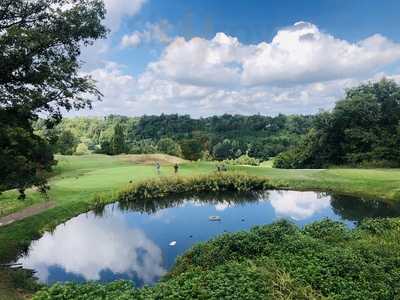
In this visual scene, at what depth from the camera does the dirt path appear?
23.3m

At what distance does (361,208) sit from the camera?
27734 millimetres

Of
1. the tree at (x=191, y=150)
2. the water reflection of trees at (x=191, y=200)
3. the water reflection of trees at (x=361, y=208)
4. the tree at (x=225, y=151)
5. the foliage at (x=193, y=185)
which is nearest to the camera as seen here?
the water reflection of trees at (x=361, y=208)

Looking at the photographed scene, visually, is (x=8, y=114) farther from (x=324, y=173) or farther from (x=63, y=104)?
(x=324, y=173)

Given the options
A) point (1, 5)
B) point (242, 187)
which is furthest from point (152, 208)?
point (1, 5)

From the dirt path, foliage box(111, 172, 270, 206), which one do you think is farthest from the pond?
the dirt path

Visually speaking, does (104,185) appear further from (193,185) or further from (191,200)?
(191,200)

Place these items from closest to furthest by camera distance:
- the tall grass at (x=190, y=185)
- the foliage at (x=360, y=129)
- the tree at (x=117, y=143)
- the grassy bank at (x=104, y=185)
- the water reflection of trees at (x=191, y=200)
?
the grassy bank at (x=104, y=185)
the water reflection of trees at (x=191, y=200)
the tall grass at (x=190, y=185)
the foliage at (x=360, y=129)
the tree at (x=117, y=143)

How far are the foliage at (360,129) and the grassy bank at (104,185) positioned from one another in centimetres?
1295

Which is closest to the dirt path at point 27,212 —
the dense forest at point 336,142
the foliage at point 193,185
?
the dense forest at point 336,142

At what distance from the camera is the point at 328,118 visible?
54500 mm

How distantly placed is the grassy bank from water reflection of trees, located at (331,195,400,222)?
64.4 inches

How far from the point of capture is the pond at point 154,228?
58.4ft

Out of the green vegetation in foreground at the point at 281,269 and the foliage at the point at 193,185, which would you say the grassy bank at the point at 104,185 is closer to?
the foliage at the point at 193,185

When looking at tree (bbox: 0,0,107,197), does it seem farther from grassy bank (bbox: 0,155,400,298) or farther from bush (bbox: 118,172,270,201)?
bush (bbox: 118,172,270,201)
